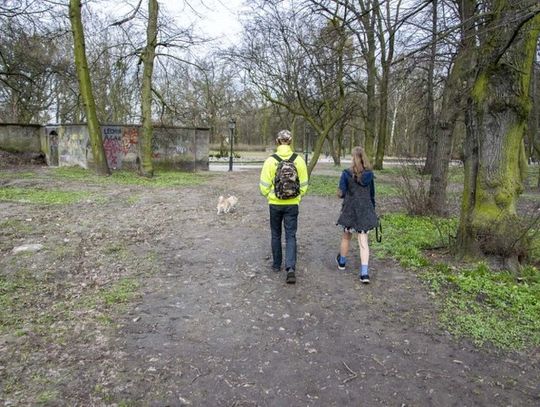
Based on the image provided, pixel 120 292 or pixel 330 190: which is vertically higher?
pixel 330 190

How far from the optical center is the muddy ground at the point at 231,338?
2.95 metres

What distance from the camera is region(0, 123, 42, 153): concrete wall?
2195 centimetres

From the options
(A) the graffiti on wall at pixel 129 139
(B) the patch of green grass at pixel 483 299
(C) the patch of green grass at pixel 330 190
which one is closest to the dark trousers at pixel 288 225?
(B) the patch of green grass at pixel 483 299

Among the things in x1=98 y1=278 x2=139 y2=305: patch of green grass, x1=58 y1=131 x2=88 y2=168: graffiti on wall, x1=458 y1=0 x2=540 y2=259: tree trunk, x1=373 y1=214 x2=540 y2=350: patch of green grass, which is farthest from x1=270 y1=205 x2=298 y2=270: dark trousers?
x1=58 y1=131 x2=88 y2=168: graffiti on wall

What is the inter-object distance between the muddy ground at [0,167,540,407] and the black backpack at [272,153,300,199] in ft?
3.76

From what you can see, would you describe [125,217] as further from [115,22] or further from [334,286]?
[115,22]

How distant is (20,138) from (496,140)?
23.9m

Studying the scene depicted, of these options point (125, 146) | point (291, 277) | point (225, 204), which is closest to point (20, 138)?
point (125, 146)

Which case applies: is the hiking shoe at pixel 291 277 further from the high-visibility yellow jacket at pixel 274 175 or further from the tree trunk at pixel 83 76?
the tree trunk at pixel 83 76

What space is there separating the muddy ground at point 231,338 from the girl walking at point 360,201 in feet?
1.62

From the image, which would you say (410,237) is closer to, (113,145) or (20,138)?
(113,145)

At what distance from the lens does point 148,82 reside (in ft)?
55.2

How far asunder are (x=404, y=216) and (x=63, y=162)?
1808 cm

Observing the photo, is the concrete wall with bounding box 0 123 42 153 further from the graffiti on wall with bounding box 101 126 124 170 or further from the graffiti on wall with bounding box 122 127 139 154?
the graffiti on wall with bounding box 122 127 139 154
